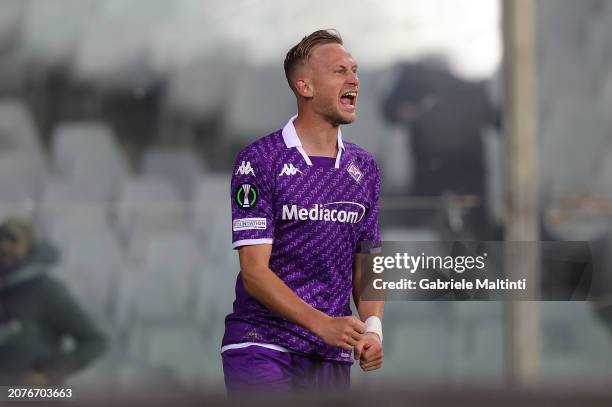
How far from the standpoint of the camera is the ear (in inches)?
148

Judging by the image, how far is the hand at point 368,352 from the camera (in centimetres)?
348

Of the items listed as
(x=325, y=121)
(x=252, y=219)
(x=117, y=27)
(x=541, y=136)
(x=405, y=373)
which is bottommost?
(x=405, y=373)

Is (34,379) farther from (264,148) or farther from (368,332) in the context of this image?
(368,332)

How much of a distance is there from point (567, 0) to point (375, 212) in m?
2.50

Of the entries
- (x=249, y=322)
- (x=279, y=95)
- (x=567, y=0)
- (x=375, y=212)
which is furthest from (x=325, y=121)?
(x=567, y=0)

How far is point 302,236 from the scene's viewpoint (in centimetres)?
369

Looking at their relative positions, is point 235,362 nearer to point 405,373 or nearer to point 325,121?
point 325,121

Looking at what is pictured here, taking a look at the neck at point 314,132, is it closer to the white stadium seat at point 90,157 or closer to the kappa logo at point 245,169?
the kappa logo at point 245,169

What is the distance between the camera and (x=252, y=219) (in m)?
3.61

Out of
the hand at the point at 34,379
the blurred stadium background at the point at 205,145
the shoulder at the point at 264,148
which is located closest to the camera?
the shoulder at the point at 264,148

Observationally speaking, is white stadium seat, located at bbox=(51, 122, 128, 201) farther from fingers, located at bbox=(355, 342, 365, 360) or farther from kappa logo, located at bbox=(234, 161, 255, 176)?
fingers, located at bbox=(355, 342, 365, 360)

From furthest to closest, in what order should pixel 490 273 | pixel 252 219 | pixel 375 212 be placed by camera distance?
pixel 490 273, pixel 375 212, pixel 252 219

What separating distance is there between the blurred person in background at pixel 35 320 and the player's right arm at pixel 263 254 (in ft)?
7.79

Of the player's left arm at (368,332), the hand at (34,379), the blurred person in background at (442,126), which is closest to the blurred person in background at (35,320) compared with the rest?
the hand at (34,379)
